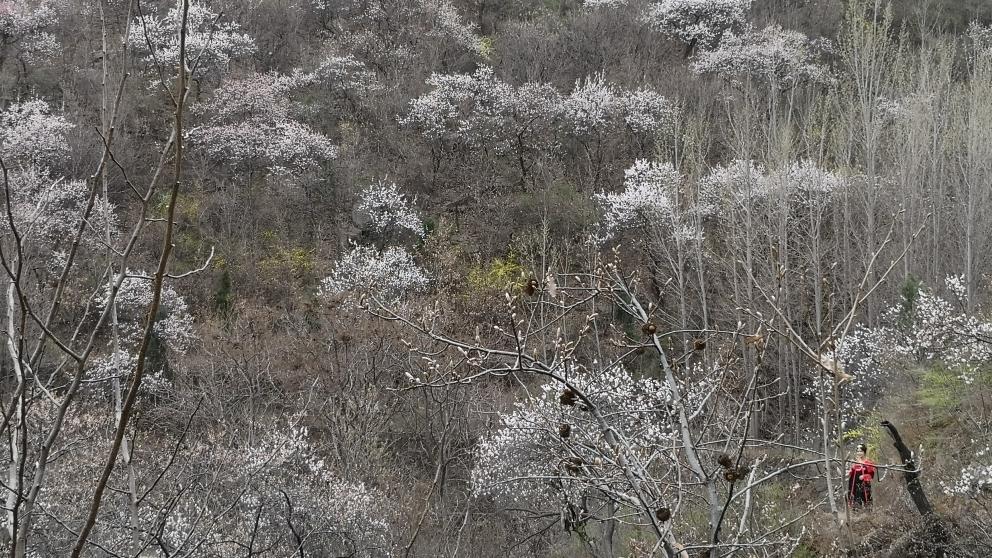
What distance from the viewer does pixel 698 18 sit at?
1038 inches

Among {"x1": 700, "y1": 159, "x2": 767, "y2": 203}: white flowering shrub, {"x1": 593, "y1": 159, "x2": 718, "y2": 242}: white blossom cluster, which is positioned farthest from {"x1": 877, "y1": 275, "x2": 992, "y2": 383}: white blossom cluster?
{"x1": 593, "y1": 159, "x2": 718, "y2": 242}: white blossom cluster

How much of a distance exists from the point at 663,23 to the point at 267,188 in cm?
1515

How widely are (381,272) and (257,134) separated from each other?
22.3 feet

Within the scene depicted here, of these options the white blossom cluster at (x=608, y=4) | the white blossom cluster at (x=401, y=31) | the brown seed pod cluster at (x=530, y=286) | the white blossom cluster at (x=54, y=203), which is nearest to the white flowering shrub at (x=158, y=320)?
the white blossom cluster at (x=54, y=203)

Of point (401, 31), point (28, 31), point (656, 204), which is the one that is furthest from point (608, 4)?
point (28, 31)

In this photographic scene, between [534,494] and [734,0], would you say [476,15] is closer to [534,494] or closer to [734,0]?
[734,0]

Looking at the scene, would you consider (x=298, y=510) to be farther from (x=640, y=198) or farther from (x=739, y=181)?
(x=739, y=181)

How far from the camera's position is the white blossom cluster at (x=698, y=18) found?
26062 millimetres

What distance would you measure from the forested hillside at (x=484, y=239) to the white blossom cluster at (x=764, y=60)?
11cm

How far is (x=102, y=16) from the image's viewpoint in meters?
1.75

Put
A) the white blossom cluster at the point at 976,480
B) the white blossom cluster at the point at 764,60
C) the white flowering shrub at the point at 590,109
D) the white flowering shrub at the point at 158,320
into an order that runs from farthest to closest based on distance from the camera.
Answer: the white blossom cluster at the point at 764,60 < the white flowering shrub at the point at 590,109 < the white flowering shrub at the point at 158,320 < the white blossom cluster at the point at 976,480

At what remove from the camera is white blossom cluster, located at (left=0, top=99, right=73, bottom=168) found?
1950 cm

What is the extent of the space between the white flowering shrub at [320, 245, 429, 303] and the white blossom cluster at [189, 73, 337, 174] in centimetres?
414

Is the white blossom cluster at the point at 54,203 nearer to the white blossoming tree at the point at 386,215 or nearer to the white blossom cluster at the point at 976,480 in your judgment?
the white blossoming tree at the point at 386,215
